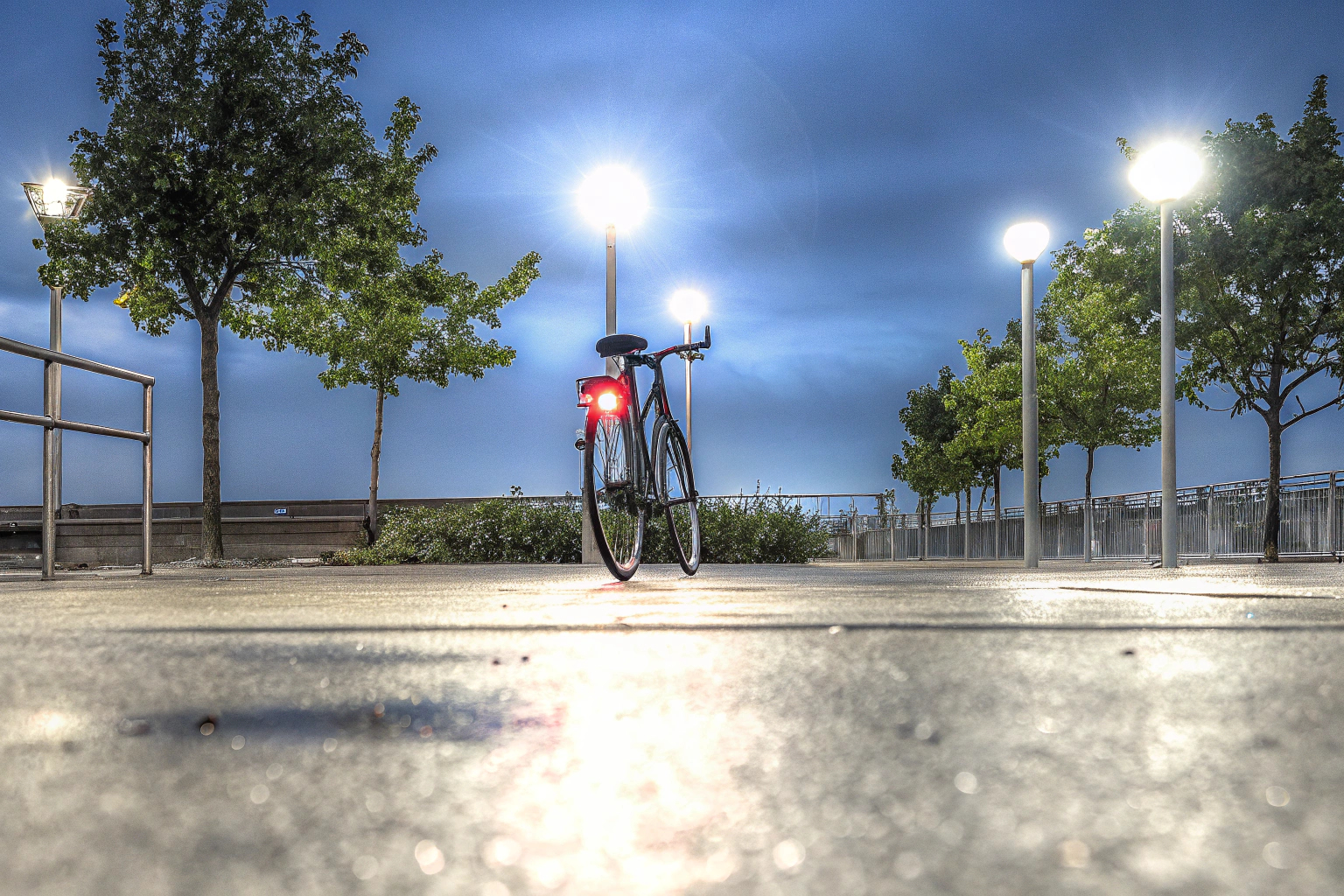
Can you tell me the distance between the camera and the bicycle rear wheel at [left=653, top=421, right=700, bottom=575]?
675 centimetres

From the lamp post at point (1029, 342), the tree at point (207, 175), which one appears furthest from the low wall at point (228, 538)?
the lamp post at point (1029, 342)

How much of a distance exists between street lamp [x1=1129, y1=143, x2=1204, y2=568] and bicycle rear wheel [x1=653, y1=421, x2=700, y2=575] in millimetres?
8911

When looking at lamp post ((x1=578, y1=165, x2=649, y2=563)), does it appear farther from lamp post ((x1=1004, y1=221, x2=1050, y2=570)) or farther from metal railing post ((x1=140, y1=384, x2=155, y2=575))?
metal railing post ((x1=140, y1=384, x2=155, y2=575))

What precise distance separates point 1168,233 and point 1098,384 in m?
20.5

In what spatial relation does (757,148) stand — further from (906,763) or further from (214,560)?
(906,763)

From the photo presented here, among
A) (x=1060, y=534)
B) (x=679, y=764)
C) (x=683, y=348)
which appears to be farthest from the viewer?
(x=1060, y=534)

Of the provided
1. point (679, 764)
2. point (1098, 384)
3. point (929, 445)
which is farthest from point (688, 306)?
point (679, 764)

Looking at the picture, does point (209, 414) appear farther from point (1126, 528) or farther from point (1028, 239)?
point (1126, 528)

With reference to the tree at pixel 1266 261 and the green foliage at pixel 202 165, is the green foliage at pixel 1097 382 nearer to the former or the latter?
the tree at pixel 1266 261

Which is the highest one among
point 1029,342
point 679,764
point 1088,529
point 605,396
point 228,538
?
point 1029,342

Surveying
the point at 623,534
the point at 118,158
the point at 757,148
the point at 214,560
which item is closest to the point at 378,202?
the point at 118,158

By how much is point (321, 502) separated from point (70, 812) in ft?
128

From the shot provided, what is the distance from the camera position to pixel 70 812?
801 mm

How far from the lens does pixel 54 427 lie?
7207 millimetres
